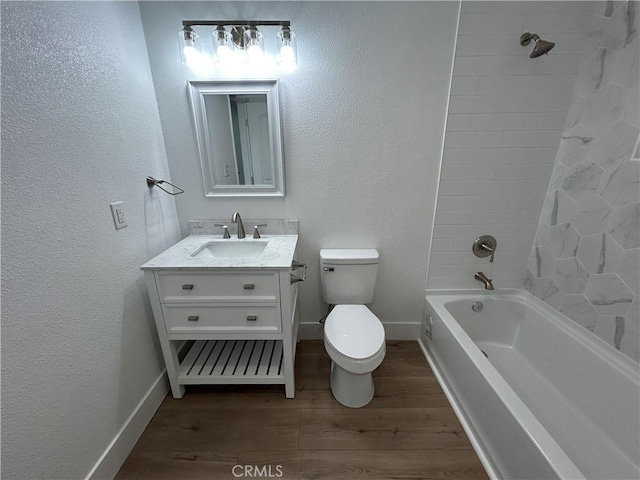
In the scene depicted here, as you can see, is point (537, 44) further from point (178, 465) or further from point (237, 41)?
point (178, 465)

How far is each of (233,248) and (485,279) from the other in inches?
65.3

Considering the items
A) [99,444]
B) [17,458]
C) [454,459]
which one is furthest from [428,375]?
[17,458]

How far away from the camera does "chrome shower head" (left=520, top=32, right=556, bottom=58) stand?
1172mm

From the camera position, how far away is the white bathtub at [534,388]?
3.14ft

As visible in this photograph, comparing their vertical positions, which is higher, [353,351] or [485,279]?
[485,279]

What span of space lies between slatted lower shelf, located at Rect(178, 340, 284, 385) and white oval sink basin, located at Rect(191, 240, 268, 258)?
61 centimetres

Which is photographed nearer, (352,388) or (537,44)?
(537,44)

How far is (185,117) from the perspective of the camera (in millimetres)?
1446

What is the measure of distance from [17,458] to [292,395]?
3.41ft

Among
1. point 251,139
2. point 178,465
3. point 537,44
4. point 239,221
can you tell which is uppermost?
point 537,44

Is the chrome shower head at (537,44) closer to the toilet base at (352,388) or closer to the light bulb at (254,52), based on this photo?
the light bulb at (254,52)

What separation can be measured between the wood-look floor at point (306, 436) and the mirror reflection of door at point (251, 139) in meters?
1.30

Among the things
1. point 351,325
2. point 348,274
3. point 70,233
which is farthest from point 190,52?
point 351,325

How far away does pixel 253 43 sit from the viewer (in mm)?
1261
